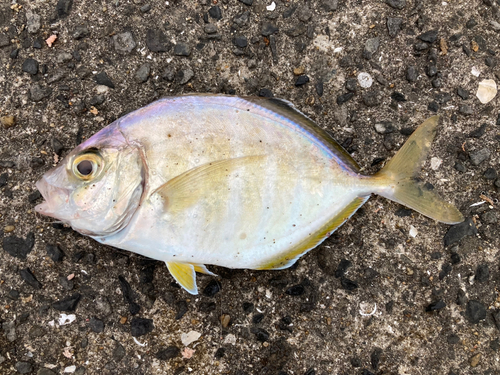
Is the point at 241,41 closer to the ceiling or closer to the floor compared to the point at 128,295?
closer to the ceiling

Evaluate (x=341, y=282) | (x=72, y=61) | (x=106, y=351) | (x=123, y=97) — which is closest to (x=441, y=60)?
(x=341, y=282)

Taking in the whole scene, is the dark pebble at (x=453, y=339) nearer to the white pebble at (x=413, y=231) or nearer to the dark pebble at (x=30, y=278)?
the white pebble at (x=413, y=231)

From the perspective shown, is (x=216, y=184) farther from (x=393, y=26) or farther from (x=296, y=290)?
(x=393, y=26)

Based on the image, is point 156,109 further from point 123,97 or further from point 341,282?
point 341,282

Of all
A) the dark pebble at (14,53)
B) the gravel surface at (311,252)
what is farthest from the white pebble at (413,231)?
the dark pebble at (14,53)

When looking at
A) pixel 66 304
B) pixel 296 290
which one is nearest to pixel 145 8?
pixel 66 304

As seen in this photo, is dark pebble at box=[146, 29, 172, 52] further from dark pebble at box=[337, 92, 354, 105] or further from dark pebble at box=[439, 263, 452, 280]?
dark pebble at box=[439, 263, 452, 280]
